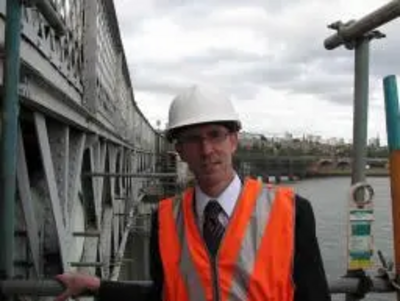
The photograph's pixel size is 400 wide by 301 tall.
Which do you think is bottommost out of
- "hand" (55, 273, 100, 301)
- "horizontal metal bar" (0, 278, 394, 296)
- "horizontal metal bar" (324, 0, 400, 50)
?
"horizontal metal bar" (0, 278, 394, 296)

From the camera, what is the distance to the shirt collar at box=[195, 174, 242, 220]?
2916 mm

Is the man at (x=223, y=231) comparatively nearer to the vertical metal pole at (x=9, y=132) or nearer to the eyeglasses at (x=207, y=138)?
the eyeglasses at (x=207, y=138)

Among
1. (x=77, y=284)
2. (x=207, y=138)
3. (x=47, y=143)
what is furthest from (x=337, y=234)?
(x=207, y=138)

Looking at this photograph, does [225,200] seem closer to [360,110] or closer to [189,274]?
[189,274]

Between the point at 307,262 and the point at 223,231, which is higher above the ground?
the point at 223,231

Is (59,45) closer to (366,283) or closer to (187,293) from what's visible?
(366,283)

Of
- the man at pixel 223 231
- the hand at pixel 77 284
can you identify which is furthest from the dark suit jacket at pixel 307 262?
the hand at pixel 77 284

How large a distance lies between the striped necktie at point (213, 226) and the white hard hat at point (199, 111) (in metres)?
0.32

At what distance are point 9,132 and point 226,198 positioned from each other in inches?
61.8

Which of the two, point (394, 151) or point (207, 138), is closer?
point (207, 138)

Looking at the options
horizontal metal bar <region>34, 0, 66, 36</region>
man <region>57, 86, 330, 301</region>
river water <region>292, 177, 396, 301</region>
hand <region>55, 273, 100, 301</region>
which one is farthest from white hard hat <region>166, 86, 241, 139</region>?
river water <region>292, 177, 396, 301</region>

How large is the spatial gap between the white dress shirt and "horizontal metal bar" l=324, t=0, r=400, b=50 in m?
1.44

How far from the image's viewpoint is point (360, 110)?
4.21m

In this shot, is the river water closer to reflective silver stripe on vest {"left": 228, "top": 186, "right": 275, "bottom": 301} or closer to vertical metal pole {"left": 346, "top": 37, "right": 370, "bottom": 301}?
vertical metal pole {"left": 346, "top": 37, "right": 370, "bottom": 301}
